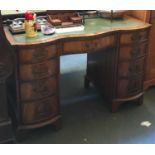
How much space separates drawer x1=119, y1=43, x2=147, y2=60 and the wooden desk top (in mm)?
146

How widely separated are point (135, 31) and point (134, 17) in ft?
1.19

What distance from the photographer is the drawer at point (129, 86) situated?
2.17 m

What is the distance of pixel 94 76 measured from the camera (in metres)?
2.46

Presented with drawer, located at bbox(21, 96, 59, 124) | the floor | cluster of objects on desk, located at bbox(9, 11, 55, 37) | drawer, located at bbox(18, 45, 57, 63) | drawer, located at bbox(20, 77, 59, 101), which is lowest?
the floor

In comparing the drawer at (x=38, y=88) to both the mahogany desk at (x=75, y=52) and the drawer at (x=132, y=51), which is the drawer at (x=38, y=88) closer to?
the mahogany desk at (x=75, y=52)

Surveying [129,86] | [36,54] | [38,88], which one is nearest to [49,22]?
[36,54]

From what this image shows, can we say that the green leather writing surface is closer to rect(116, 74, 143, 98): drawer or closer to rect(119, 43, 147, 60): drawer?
rect(119, 43, 147, 60): drawer

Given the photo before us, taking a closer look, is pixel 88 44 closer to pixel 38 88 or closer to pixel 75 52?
pixel 75 52

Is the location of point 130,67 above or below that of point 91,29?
below

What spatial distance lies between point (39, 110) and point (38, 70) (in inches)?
11.6

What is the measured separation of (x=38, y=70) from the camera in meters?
1.76

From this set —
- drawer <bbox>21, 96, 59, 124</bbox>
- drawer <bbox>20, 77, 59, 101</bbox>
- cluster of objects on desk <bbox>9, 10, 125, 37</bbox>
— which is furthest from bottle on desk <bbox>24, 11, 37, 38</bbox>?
drawer <bbox>21, 96, 59, 124</bbox>

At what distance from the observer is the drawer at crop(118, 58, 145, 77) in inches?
83.1

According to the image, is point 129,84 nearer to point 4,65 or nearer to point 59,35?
point 59,35
